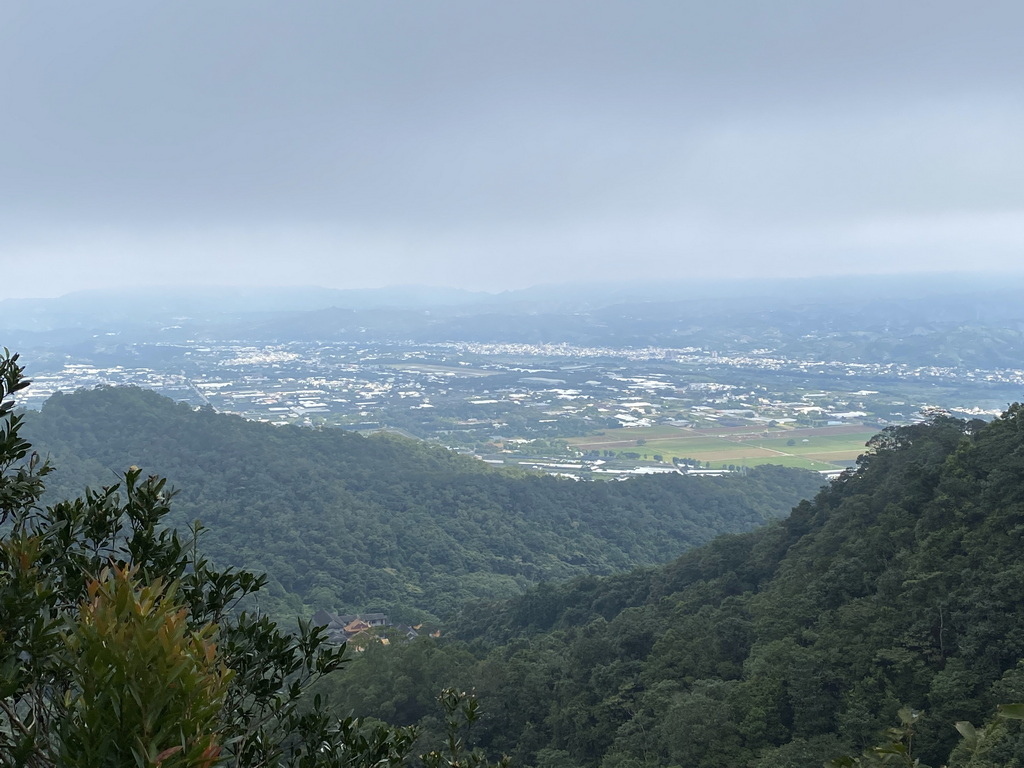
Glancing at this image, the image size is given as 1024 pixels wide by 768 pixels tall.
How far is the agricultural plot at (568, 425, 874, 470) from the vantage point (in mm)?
54781

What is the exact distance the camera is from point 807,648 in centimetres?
1351

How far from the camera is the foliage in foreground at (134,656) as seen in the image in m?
1.86

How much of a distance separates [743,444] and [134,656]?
205 feet

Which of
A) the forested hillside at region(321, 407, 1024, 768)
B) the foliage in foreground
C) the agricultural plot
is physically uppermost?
the foliage in foreground

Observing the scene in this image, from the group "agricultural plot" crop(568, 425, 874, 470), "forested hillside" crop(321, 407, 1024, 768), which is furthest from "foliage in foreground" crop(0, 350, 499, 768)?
"agricultural plot" crop(568, 425, 874, 470)

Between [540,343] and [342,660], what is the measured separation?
152651mm

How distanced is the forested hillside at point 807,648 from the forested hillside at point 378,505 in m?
13.1

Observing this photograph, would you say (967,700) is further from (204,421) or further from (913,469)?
(204,421)

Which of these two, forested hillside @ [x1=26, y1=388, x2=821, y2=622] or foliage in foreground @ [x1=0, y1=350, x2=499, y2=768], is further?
forested hillside @ [x1=26, y1=388, x2=821, y2=622]

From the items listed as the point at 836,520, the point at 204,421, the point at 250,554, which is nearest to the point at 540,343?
the point at 204,421

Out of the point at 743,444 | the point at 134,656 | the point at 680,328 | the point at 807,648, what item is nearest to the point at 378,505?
the point at 807,648

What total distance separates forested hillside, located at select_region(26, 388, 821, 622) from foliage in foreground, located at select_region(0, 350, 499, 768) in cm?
2682

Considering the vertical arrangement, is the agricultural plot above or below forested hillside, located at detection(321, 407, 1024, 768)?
below

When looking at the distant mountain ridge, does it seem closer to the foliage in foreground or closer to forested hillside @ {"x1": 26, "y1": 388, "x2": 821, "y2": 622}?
forested hillside @ {"x1": 26, "y1": 388, "x2": 821, "y2": 622}
